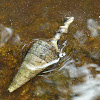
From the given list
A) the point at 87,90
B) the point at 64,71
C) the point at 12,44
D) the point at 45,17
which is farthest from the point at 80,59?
the point at 12,44

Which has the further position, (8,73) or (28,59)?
(8,73)

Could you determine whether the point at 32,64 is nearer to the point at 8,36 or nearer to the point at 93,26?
the point at 8,36

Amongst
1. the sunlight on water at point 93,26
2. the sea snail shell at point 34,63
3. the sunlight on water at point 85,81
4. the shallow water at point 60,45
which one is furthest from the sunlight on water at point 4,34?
the sunlight on water at point 93,26

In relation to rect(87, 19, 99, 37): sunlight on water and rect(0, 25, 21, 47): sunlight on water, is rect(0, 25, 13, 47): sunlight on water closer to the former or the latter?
rect(0, 25, 21, 47): sunlight on water

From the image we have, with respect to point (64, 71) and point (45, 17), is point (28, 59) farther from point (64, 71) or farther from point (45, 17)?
point (45, 17)

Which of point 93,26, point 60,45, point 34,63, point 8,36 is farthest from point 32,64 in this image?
point 93,26

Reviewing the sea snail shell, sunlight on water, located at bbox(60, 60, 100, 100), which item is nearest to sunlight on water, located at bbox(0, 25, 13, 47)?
the sea snail shell

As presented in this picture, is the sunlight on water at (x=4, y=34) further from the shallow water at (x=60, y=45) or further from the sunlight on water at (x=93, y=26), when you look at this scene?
the sunlight on water at (x=93, y=26)

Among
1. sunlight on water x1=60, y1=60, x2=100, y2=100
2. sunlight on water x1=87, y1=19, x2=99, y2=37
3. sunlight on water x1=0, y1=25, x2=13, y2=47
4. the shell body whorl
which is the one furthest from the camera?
sunlight on water x1=87, y1=19, x2=99, y2=37
